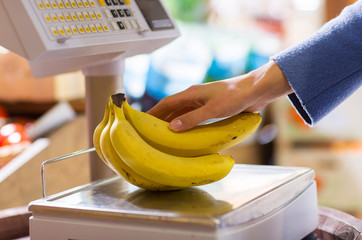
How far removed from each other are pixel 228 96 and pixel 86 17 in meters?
0.26

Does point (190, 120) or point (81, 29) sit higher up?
point (81, 29)

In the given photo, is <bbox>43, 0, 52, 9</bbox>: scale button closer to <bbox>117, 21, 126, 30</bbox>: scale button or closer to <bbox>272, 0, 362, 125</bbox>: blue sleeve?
<bbox>117, 21, 126, 30</bbox>: scale button

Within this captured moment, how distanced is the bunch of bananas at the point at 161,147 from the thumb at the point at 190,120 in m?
0.01

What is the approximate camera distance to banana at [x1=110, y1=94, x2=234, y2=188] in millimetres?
872

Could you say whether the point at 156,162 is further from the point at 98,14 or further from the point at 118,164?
the point at 98,14

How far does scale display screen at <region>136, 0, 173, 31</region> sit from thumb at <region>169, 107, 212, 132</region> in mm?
240

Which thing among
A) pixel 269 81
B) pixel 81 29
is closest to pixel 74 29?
pixel 81 29

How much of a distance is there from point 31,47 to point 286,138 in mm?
2206

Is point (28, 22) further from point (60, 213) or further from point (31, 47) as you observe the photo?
point (60, 213)

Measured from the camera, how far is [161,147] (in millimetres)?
929

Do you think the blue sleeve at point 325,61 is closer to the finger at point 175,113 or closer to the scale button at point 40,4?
the finger at point 175,113

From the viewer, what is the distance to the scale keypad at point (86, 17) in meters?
0.89

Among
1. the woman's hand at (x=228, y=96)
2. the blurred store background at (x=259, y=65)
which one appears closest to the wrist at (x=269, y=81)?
the woman's hand at (x=228, y=96)

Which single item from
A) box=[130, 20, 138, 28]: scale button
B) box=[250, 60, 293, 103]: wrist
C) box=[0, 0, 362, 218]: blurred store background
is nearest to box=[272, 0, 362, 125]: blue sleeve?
box=[250, 60, 293, 103]: wrist
